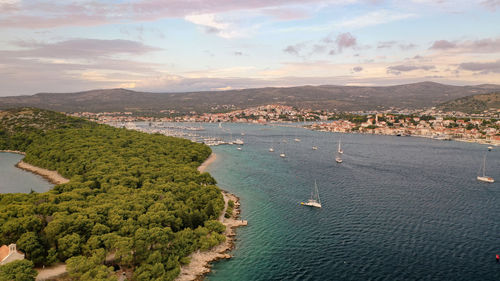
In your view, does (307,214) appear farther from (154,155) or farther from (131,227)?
(154,155)

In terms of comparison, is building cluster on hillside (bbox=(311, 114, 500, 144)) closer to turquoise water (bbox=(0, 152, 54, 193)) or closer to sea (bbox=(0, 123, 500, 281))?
sea (bbox=(0, 123, 500, 281))

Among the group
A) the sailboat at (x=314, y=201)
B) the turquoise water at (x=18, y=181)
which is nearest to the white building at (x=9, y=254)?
the turquoise water at (x=18, y=181)

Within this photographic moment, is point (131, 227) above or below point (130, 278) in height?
above

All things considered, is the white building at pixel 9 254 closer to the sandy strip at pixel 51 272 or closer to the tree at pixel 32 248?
the tree at pixel 32 248

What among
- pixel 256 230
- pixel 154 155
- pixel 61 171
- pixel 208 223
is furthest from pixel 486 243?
pixel 61 171

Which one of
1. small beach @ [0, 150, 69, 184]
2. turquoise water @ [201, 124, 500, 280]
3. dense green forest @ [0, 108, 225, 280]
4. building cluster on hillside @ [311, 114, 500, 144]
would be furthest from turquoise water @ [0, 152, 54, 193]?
building cluster on hillside @ [311, 114, 500, 144]
